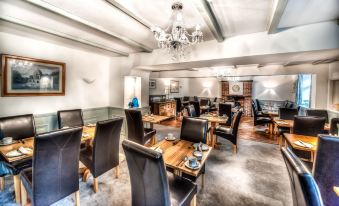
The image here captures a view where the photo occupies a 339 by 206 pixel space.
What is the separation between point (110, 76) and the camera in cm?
450

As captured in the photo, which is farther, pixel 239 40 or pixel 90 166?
pixel 239 40

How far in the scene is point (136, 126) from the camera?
308cm

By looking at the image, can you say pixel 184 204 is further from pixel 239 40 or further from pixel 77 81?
pixel 77 81

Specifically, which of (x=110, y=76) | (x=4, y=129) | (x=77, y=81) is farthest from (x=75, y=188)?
(x=110, y=76)

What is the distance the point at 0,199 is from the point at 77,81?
2.55 m

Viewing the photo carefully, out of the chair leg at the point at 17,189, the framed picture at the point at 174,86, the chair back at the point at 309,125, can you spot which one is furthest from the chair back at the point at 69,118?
the framed picture at the point at 174,86

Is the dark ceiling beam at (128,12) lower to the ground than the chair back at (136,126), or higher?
higher

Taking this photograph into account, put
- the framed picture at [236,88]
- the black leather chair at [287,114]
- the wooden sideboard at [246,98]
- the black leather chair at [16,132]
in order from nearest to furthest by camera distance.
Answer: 1. the black leather chair at [16,132]
2. the black leather chair at [287,114]
3. the wooden sideboard at [246,98]
4. the framed picture at [236,88]

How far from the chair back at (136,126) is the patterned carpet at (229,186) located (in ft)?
1.82

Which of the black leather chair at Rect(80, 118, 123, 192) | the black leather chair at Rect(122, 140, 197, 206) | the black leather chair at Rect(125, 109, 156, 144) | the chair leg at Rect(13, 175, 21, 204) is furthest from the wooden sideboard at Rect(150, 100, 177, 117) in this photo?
the black leather chair at Rect(122, 140, 197, 206)

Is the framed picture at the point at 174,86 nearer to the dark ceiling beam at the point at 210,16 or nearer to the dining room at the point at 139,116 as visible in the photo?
the dining room at the point at 139,116

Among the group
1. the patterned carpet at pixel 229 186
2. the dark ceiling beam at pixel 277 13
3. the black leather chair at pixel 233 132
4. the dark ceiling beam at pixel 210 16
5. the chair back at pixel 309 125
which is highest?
the dark ceiling beam at pixel 210 16

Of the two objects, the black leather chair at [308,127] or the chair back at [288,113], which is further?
the chair back at [288,113]

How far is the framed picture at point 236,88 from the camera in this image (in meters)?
8.52
